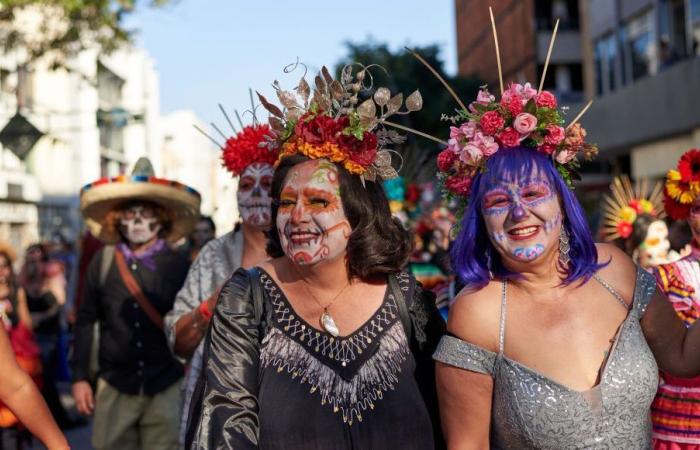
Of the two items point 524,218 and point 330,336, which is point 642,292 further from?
point 330,336

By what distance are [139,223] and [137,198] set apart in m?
0.17

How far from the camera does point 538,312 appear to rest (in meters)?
3.25

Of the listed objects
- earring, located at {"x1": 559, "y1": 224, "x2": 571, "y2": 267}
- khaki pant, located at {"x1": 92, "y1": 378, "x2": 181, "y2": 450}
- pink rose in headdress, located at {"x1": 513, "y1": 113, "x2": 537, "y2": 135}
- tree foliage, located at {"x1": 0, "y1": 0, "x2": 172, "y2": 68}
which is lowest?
khaki pant, located at {"x1": 92, "y1": 378, "x2": 181, "y2": 450}

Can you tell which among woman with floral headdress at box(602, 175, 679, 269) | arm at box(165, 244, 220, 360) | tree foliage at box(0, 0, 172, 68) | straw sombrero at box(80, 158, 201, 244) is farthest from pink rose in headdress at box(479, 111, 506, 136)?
tree foliage at box(0, 0, 172, 68)

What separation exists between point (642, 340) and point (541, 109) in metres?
0.82

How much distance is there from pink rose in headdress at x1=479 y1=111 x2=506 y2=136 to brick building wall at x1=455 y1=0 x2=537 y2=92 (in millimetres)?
28033

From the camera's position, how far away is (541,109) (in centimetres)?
333

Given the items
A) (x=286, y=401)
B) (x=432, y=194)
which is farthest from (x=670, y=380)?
(x=432, y=194)

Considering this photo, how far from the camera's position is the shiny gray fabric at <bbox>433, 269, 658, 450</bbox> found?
308cm

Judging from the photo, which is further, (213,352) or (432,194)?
(432,194)

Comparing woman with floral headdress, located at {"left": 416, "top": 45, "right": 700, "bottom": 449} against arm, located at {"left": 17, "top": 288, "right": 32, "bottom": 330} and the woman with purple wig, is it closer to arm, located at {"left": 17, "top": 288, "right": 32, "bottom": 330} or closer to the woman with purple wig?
the woman with purple wig

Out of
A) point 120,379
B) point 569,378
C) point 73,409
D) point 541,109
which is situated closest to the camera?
point 569,378

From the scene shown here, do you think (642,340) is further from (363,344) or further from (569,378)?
(363,344)

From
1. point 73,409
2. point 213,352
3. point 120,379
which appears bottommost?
point 73,409
